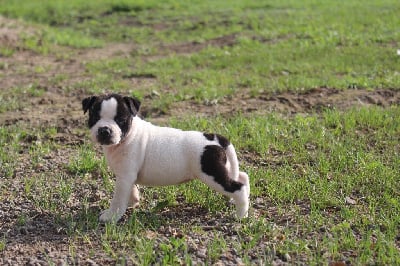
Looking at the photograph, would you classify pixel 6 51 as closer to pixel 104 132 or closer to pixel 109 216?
pixel 109 216

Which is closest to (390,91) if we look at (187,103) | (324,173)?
(187,103)

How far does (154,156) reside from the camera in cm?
500

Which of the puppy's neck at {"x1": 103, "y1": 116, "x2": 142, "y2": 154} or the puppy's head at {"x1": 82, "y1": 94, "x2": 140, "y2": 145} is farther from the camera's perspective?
the puppy's neck at {"x1": 103, "y1": 116, "x2": 142, "y2": 154}

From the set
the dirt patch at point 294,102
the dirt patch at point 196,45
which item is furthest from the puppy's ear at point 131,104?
the dirt patch at point 196,45

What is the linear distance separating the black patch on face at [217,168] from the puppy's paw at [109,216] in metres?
0.83

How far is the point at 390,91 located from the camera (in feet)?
30.7

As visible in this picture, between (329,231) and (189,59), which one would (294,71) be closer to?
(189,59)

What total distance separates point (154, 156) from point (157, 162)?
58mm

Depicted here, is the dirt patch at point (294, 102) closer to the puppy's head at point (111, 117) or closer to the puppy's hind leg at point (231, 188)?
the puppy's hind leg at point (231, 188)

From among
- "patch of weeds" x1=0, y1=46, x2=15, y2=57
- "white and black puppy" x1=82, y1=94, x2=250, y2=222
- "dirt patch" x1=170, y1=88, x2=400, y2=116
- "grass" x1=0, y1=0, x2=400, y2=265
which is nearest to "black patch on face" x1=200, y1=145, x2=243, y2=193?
"white and black puppy" x1=82, y1=94, x2=250, y2=222

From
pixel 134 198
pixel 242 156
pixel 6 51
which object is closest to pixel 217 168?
pixel 134 198

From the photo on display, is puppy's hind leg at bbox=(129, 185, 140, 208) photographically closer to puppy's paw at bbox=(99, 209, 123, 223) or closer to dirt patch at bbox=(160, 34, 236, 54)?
puppy's paw at bbox=(99, 209, 123, 223)

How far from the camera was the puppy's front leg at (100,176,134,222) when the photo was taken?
4973 millimetres

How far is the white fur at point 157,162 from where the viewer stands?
16.2 ft
